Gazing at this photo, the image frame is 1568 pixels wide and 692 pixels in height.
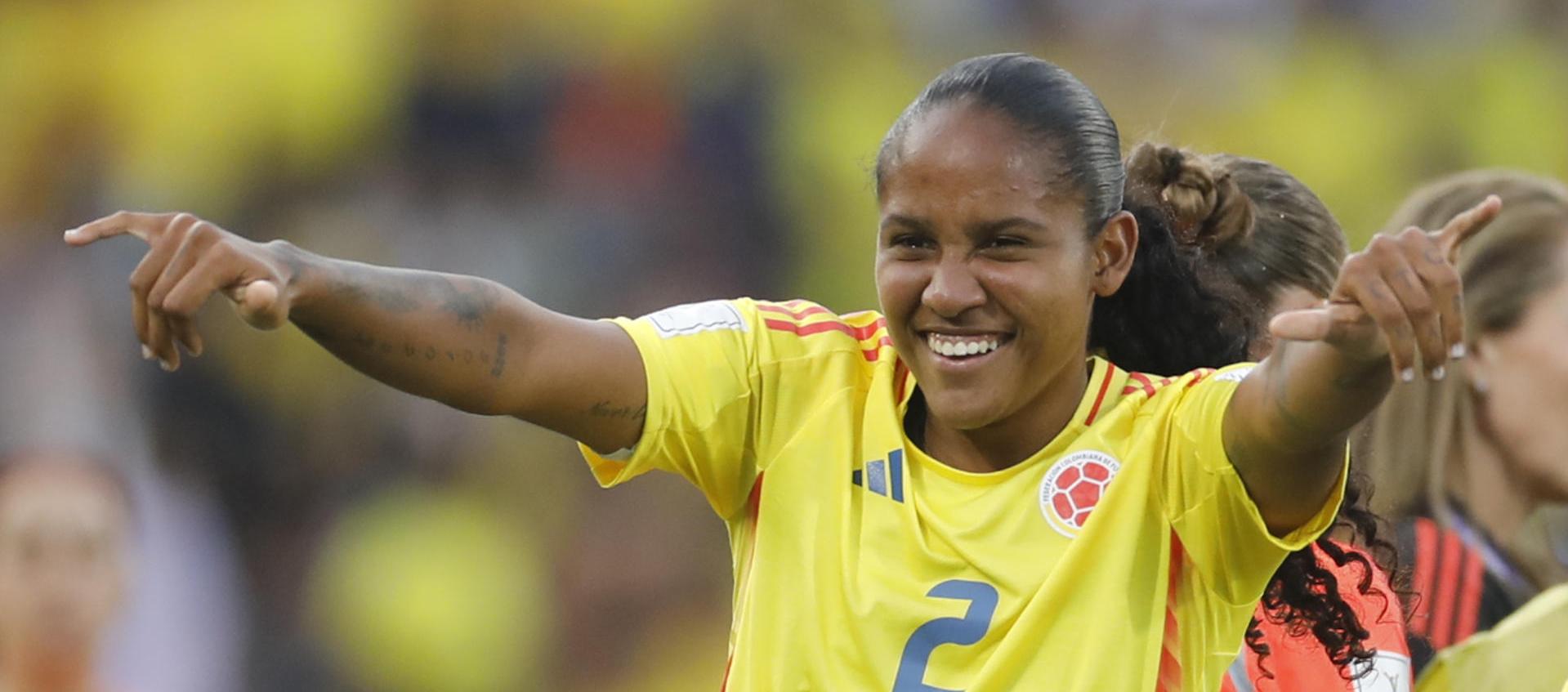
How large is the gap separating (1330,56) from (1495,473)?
2718mm

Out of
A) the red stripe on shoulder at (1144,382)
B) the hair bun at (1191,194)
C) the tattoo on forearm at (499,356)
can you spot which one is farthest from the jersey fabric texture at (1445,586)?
the tattoo on forearm at (499,356)

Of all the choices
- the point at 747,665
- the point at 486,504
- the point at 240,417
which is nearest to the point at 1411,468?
the point at 747,665

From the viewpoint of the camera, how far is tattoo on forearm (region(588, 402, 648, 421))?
2.58m

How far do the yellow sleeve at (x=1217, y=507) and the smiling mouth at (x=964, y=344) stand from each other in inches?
10.9

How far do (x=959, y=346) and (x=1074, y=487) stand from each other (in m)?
0.26

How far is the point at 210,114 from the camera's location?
6.06 meters

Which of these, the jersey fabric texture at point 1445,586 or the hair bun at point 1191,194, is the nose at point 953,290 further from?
the jersey fabric texture at point 1445,586

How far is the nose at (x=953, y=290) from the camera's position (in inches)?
101

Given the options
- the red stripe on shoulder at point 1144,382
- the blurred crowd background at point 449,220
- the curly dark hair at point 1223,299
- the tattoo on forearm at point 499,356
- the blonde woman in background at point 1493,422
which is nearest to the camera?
the tattoo on forearm at point 499,356

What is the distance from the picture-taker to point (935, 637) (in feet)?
8.40

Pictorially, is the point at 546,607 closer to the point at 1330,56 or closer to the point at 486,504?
the point at 486,504

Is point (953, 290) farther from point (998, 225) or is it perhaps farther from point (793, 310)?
point (793, 310)

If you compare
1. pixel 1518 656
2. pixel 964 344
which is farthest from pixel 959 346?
pixel 1518 656

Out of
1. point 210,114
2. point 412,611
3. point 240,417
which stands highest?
point 210,114
